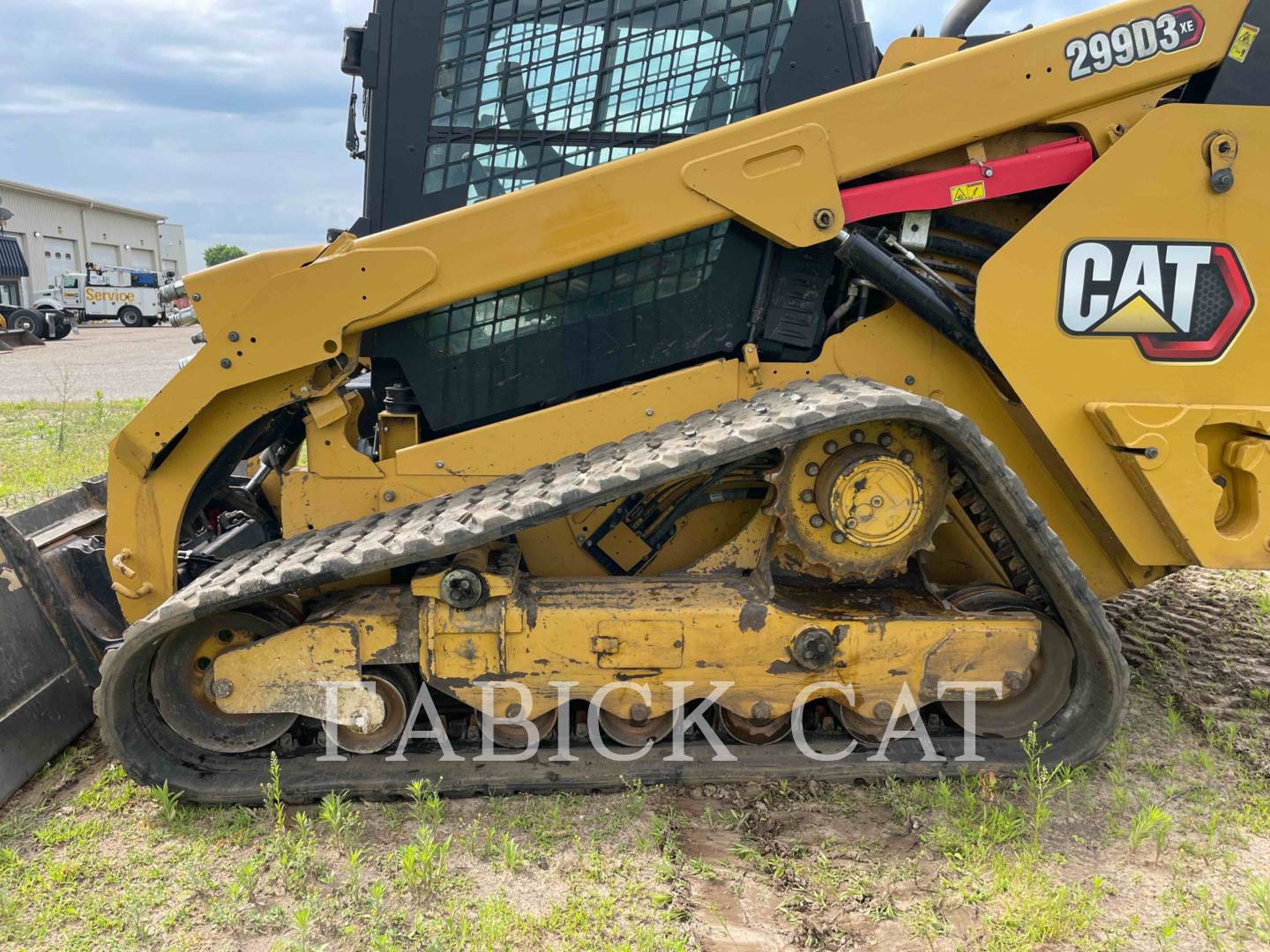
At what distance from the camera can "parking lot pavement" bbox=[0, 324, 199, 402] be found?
1336 cm

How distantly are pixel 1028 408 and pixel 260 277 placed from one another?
2.44 metres

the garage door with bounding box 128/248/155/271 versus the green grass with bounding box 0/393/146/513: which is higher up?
the garage door with bounding box 128/248/155/271

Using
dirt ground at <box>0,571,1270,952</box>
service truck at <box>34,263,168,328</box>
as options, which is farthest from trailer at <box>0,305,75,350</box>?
dirt ground at <box>0,571,1270,952</box>

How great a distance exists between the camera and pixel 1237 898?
2.36m

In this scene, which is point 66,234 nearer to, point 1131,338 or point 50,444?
point 50,444

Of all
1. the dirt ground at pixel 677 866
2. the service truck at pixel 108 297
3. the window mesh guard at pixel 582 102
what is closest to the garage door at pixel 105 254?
the service truck at pixel 108 297

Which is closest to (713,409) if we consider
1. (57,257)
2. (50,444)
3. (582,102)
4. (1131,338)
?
(582,102)

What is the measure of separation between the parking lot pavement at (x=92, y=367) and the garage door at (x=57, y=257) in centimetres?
2036

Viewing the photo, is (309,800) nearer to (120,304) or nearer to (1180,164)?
(1180,164)

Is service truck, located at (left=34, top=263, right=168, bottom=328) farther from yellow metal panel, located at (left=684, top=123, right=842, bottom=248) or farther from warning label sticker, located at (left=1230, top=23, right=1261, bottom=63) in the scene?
warning label sticker, located at (left=1230, top=23, right=1261, bottom=63)

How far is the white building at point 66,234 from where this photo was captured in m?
41.9

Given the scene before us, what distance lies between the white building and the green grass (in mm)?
26785

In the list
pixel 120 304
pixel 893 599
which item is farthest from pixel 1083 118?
pixel 120 304

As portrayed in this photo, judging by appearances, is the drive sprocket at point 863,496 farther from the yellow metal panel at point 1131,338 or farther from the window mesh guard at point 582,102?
the window mesh guard at point 582,102
